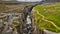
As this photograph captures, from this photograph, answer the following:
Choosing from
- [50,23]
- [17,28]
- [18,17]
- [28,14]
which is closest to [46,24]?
[50,23]

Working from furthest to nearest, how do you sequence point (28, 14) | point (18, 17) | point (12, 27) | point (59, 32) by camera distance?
point (28, 14) < point (18, 17) < point (12, 27) < point (59, 32)

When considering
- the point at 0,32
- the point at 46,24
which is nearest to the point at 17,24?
the point at 0,32

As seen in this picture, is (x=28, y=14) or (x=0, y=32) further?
(x=28, y=14)

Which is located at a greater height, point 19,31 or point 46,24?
point 46,24

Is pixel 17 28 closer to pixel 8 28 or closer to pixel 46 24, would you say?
pixel 8 28

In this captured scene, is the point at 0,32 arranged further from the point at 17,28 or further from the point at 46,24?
the point at 46,24

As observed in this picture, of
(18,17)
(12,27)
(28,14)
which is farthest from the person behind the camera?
(28,14)

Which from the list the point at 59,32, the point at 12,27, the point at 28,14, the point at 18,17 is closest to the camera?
the point at 59,32

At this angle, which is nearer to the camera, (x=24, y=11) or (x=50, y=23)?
(x=50, y=23)

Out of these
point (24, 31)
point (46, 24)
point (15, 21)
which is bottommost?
point (24, 31)
